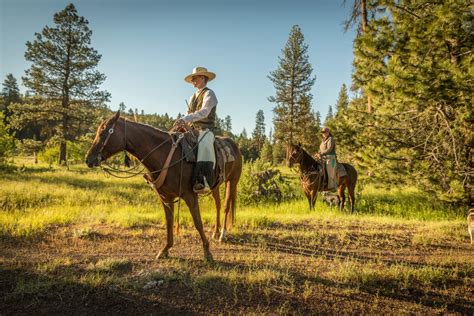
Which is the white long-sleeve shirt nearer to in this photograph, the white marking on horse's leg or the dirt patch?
the dirt patch

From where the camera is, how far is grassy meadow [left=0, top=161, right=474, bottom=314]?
11.1 feet

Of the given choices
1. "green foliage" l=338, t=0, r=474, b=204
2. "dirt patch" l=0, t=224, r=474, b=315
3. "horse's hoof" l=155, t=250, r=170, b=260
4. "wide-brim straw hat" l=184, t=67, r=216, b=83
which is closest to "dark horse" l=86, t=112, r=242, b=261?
"horse's hoof" l=155, t=250, r=170, b=260

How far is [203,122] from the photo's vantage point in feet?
18.4

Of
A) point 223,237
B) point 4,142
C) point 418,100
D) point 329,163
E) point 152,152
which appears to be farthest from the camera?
point 4,142

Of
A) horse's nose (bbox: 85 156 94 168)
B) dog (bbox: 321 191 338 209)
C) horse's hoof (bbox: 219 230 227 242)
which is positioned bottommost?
horse's hoof (bbox: 219 230 227 242)

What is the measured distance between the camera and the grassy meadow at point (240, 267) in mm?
3395

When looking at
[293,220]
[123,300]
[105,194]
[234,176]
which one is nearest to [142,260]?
[123,300]

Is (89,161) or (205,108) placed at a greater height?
(205,108)

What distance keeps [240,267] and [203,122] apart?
3.07m

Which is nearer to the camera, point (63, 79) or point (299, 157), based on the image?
point (299, 157)

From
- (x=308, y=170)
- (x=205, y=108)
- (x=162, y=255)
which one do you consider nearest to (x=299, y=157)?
(x=308, y=170)

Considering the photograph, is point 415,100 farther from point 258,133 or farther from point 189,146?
point 258,133

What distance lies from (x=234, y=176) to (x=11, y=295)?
192 inches

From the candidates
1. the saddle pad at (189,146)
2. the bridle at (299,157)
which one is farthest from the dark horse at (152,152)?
the bridle at (299,157)
